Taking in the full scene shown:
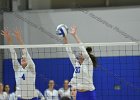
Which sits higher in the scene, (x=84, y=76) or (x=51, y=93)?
(x=84, y=76)

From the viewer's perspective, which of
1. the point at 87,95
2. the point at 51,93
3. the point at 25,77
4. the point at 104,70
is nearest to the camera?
the point at 87,95

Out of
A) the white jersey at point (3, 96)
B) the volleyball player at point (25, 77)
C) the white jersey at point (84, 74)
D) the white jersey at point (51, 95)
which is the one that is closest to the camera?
the white jersey at point (84, 74)

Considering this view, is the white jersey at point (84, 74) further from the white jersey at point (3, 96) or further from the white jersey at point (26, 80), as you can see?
the white jersey at point (3, 96)

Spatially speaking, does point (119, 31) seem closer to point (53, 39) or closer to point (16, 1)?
point (53, 39)

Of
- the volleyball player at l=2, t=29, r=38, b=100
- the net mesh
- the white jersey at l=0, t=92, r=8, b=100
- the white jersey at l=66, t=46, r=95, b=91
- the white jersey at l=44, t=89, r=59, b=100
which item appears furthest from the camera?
the net mesh

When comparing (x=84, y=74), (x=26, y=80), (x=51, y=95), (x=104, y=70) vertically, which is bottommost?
(x=51, y=95)

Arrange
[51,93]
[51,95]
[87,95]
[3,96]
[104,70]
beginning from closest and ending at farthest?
1. [87,95]
2. [3,96]
3. [51,95]
4. [51,93]
5. [104,70]

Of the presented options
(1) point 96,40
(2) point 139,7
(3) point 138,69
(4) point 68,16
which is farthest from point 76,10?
(3) point 138,69

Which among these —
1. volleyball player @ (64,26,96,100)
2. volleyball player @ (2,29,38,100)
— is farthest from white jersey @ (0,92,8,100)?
volleyball player @ (64,26,96,100)

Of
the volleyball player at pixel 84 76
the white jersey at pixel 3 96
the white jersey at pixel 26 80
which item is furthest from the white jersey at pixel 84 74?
the white jersey at pixel 3 96

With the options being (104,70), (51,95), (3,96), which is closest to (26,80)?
(3,96)

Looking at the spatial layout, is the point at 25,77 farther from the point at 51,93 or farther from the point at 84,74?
the point at 51,93

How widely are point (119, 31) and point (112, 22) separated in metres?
0.33

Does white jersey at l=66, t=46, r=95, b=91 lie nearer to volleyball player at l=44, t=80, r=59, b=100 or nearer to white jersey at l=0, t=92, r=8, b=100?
white jersey at l=0, t=92, r=8, b=100
